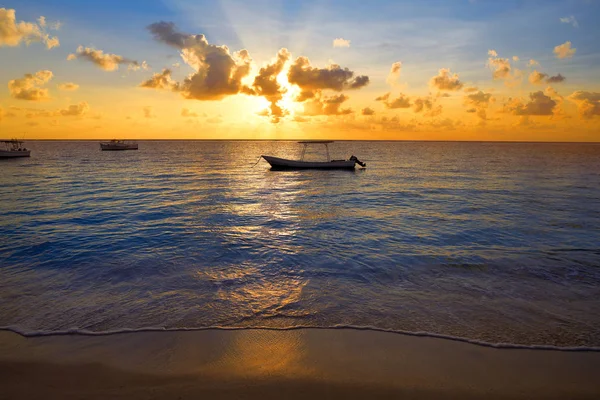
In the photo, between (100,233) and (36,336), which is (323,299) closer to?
(36,336)

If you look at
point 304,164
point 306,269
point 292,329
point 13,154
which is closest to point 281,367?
point 292,329

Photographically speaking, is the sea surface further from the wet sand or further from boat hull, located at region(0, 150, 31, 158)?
boat hull, located at region(0, 150, 31, 158)

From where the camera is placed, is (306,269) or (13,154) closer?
(306,269)

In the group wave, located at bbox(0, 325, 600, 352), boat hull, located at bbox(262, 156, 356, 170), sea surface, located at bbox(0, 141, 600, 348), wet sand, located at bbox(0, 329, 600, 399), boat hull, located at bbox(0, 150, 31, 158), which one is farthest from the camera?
boat hull, located at bbox(0, 150, 31, 158)

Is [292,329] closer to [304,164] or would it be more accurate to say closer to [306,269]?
[306,269]

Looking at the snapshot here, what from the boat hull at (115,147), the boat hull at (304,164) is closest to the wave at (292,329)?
the boat hull at (304,164)

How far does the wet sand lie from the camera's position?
19.1 ft

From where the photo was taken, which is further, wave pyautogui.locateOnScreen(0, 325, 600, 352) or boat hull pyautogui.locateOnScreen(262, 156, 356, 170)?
boat hull pyautogui.locateOnScreen(262, 156, 356, 170)

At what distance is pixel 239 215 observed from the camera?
2409cm

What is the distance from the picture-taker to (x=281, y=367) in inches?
255

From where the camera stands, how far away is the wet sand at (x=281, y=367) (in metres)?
5.81

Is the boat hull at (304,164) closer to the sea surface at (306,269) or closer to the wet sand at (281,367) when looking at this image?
the sea surface at (306,269)

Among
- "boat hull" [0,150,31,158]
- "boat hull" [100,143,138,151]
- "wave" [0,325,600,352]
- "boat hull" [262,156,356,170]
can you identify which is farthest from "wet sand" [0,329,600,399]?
"boat hull" [100,143,138,151]

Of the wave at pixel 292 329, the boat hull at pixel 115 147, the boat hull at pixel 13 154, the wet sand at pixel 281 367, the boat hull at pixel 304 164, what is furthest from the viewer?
the boat hull at pixel 115 147
